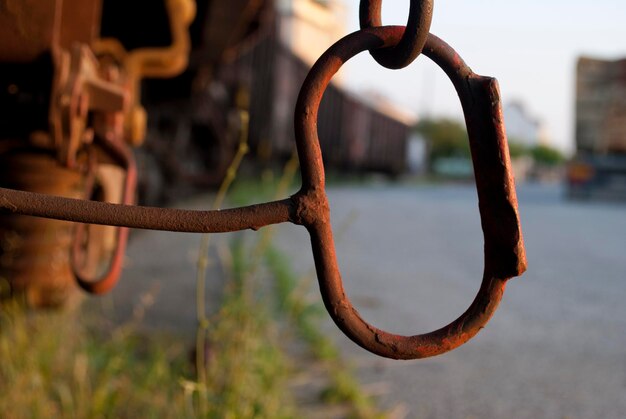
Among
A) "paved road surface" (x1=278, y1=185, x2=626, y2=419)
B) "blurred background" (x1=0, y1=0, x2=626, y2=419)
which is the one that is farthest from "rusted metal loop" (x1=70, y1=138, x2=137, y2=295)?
"paved road surface" (x1=278, y1=185, x2=626, y2=419)

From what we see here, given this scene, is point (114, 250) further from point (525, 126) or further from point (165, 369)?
point (525, 126)

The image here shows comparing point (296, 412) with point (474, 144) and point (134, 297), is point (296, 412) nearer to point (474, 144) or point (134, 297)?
point (474, 144)

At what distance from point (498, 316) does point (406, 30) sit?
2.64 metres

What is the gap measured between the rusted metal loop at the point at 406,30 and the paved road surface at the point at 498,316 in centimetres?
153

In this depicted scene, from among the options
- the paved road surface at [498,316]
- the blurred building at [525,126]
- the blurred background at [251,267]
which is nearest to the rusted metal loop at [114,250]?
the blurred background at [251,267]

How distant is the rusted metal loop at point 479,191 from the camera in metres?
0.71

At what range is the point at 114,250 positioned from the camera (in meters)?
1.27

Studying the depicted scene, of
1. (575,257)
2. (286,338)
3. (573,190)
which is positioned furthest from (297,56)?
(286,338)

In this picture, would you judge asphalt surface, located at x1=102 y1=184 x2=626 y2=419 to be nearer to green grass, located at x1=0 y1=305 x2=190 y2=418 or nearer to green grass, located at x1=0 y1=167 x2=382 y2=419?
green grass, located at x1=0 y1=167 x2=382 y2=419

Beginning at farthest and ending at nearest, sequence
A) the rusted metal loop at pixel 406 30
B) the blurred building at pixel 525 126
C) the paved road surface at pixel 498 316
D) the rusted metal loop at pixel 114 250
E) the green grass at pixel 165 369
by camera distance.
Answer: the blurred building at pixel 525 126
the paved road surface at pixel 498 316
the green grass at pixel 165 369
the rusted metal loop at pixel 114 250
the rusted metal loop at pixel 406 30

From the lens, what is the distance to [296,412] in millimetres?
1928

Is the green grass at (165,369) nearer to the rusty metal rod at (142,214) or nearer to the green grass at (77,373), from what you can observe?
the green grass at (77,373)

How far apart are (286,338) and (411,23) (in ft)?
6.78

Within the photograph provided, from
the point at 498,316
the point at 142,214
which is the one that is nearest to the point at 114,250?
the point at 142,214
